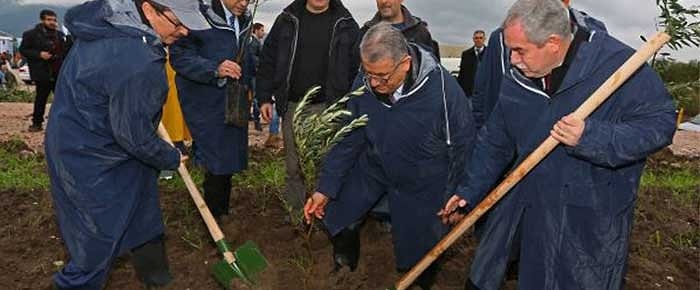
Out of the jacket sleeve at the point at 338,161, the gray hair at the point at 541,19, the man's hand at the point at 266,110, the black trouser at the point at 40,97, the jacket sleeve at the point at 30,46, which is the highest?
the gray hair at the point at 541,19

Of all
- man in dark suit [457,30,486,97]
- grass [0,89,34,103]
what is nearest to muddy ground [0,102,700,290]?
man in dark suit [457,30,486,97]

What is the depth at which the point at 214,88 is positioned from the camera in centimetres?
434

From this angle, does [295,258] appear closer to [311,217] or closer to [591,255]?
[311,217]

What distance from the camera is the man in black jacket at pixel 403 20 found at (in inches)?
175

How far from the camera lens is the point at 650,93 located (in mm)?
2545

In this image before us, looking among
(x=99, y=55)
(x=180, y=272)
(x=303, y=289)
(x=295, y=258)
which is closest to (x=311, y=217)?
(x=303, y=289)

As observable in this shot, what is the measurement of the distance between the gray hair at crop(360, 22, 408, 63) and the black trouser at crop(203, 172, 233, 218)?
5.51ft

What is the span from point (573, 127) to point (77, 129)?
6.47 feet

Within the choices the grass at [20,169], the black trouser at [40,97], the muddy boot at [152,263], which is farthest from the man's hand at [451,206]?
the black trouser at [40,97]

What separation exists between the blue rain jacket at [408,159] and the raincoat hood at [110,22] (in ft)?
3.53

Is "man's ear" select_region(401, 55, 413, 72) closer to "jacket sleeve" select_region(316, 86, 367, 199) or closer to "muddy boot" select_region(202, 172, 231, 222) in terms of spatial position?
"jacket sleeve" select_region(316, 86, 367, 199)

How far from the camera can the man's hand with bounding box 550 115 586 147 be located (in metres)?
2.45

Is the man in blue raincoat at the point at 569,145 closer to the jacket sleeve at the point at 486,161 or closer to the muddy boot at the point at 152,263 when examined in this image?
the jacket sleeve at the point at 486,161

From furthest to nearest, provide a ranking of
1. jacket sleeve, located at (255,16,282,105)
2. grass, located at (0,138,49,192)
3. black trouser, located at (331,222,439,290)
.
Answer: grass, located at (0,138,49,192)
jacket sleeve, located at (255,16,282,105)
black trouser, located at (331,222,439,290)
